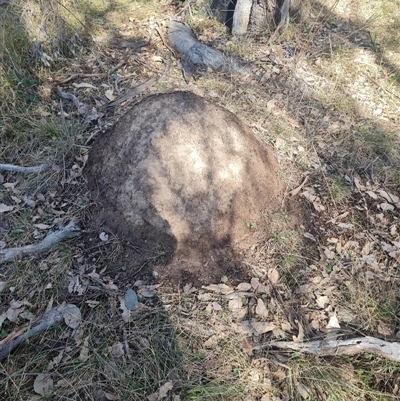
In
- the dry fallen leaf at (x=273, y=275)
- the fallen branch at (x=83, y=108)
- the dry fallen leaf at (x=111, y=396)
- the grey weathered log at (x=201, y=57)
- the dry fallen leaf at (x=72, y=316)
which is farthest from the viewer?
the grey weathered log at (x=201, y=57)

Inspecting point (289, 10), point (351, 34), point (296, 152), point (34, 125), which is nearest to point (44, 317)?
point (34, 125)

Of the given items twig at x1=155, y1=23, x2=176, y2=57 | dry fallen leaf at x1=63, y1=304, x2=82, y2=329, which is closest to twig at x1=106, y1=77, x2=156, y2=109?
twig at x1=155, y1=23, x2=176, y2=57

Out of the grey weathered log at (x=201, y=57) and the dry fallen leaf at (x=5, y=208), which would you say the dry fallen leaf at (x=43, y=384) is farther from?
the grey weathered log at (x=201, y=57)

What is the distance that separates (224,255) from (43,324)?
50.8 inches

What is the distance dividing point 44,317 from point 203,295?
1.04m

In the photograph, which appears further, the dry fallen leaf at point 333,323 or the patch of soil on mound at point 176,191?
the patch of soil on mound at point 176,191

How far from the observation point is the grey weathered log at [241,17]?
4.83 metres

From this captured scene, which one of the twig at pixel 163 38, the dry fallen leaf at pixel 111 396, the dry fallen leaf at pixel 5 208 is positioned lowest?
the dry fallen leaf at pixel 5 208

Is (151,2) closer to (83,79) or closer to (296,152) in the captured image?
(83,79)

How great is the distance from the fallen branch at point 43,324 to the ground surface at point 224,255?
0.05m

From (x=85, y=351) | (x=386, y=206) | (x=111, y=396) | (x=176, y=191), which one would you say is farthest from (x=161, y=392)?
(x=386, y=206)

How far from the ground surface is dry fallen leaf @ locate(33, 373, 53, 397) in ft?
0.05

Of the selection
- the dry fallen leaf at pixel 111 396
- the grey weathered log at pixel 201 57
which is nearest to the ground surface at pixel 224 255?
the dry fallen leaf at pixel 111 396

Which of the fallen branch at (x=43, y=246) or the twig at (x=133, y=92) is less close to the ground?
the twig at (x=133, y=92)
